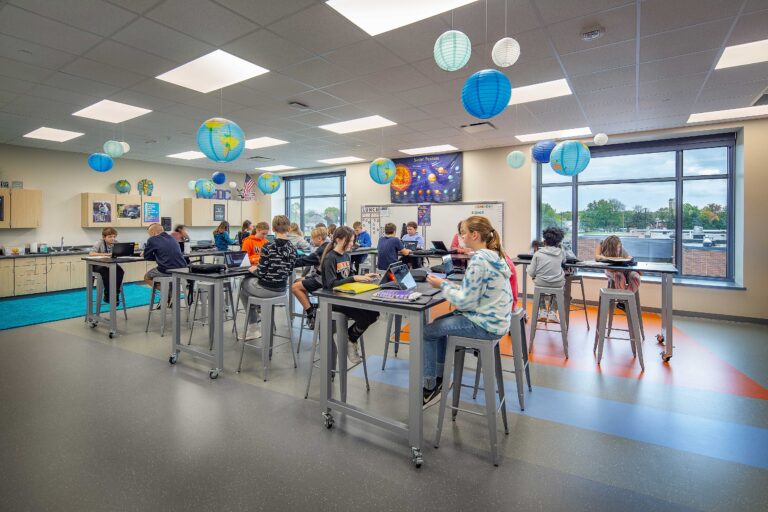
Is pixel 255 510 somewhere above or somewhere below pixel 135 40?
below

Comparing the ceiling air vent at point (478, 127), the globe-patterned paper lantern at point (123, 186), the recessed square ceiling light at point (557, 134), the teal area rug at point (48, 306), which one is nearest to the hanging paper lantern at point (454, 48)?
the ceiling air vent at point (478, 127)

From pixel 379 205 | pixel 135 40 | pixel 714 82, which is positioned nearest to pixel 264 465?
pixel 135 40

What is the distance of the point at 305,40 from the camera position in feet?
10.8

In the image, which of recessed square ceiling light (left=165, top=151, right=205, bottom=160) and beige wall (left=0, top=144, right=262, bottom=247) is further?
recessed square ceiling light (left=165, top=151, right=205, bottom=160)

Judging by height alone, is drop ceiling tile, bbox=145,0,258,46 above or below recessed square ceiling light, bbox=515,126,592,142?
below

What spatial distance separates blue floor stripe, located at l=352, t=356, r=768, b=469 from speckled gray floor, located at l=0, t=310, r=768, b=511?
0.37ft

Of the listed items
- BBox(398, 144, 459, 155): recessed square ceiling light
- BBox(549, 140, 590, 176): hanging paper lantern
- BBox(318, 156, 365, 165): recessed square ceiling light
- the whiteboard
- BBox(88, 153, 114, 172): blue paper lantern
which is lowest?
the whiteboard

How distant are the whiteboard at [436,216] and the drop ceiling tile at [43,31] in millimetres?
6281

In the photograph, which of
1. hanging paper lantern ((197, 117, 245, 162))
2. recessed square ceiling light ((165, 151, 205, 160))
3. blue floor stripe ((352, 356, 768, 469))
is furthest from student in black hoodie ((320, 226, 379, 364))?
recessed square ceiling light ((165, 151, 205, 160))

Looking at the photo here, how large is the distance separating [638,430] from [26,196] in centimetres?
990

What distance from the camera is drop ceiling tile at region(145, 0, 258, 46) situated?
9.08 feet

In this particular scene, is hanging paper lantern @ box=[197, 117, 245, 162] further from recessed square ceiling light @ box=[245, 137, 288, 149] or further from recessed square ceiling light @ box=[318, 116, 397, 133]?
recessed square ceiling light @ box=[245, 137, 288, 149]

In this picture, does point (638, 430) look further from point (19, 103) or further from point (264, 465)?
point (19, 103)

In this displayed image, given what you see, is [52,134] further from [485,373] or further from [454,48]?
[485,373]
